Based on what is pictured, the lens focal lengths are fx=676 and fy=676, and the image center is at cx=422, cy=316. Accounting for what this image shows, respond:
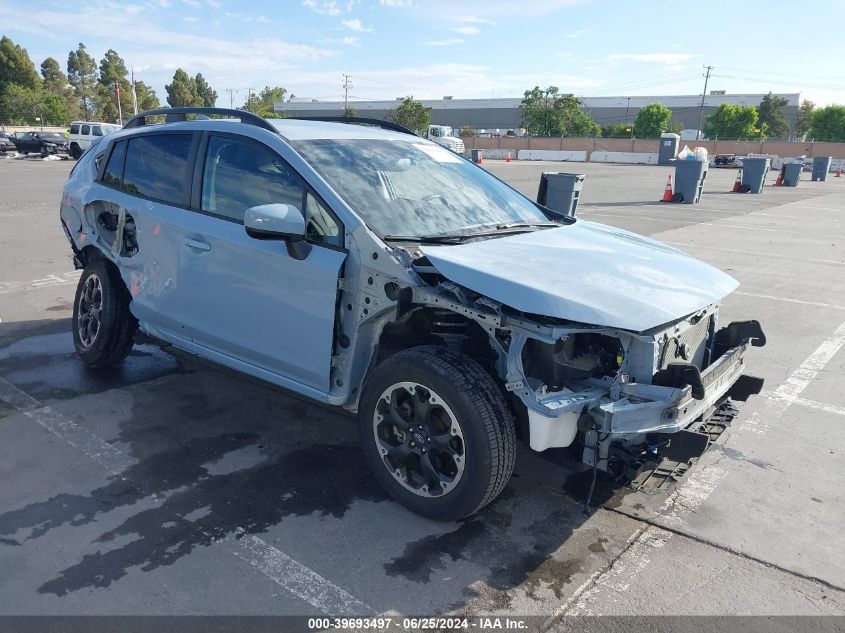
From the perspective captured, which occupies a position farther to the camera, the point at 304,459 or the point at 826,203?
the point at 826,203

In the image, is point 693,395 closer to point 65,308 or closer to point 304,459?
point 304,459

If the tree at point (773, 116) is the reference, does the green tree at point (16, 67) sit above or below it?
below

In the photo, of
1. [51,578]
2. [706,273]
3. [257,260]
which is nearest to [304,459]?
[257,260]

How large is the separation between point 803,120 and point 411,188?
118 metres

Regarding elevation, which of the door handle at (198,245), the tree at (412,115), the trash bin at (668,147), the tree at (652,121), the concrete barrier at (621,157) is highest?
the tree at (652,121)

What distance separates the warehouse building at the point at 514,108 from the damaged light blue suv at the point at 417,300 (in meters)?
108

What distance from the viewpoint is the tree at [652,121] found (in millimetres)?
91188

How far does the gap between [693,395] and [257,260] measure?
2341mm

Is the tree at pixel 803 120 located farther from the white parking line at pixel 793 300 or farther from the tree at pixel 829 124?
the white parking line at pixel 793 300

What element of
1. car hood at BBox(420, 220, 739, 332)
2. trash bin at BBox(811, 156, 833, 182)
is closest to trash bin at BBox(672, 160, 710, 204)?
car hood at BBox(420, 220, 739, 332)

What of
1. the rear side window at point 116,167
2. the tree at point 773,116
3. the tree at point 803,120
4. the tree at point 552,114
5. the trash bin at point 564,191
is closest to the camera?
the rear side window at point 116,167

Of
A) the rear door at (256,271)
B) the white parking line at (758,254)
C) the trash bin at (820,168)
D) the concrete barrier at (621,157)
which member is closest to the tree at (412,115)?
the concrete barrier at (621,157)

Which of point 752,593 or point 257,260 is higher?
point 257,260

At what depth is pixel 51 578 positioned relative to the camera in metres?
2.81
